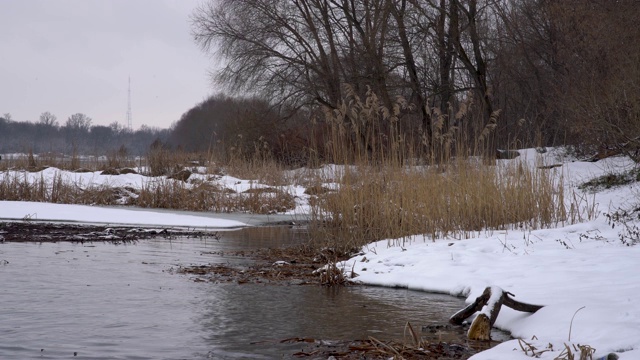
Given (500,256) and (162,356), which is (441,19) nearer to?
(500,256)

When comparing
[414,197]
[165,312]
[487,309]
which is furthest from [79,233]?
[487,309]

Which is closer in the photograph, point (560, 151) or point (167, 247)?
point (167, 247)

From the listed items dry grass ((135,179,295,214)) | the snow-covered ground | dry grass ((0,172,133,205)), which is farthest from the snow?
dry grass ((0,172,133,205))

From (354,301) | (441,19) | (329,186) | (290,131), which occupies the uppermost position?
(441,19)

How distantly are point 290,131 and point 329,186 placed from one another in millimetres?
17837

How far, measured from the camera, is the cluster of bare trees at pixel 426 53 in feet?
59.7

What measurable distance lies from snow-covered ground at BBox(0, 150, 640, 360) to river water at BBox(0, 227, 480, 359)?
1.43 ft

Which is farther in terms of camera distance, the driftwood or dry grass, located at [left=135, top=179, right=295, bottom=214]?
dry grass, located at [left=135, top=179, right=295, bottom=214]

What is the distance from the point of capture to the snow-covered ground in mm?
3938

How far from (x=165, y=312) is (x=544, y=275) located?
3119 millimetres

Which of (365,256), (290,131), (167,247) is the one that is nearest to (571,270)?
(365,256)

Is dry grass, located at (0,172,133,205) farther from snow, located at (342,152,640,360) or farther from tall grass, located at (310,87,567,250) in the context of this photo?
snow, located at (342,152,640,360)

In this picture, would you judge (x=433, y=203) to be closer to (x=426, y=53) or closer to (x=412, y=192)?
(x=412, y=192)

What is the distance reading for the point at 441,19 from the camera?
21375 mm
